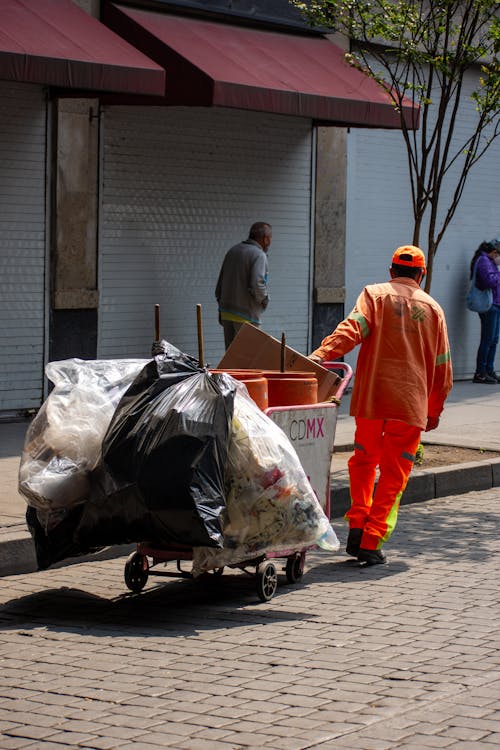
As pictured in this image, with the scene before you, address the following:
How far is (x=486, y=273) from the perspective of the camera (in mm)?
17359

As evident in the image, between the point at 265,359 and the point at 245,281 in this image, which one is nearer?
the point at 265,359

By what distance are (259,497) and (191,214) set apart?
26.1ft

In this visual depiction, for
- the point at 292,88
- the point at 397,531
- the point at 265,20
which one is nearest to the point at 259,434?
the point at 397,531

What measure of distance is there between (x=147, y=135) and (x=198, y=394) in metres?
7.47

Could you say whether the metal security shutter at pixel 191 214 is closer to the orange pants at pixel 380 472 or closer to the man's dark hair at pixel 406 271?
the man's dark hair at pixel 406 271

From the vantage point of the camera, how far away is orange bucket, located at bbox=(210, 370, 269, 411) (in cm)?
698

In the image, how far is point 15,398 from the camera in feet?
41.4

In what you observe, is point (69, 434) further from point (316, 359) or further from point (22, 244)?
point (22, 244)

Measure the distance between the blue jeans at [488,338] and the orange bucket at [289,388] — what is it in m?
10.6

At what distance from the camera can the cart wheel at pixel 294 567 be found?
23.8 feet

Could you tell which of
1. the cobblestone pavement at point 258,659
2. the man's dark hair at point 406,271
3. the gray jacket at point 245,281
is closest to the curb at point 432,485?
the cobblestone pavement at point 258,659

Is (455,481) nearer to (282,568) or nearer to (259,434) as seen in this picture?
(282,568)

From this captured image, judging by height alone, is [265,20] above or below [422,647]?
above

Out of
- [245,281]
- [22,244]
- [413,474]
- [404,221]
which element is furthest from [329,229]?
[413,474]
